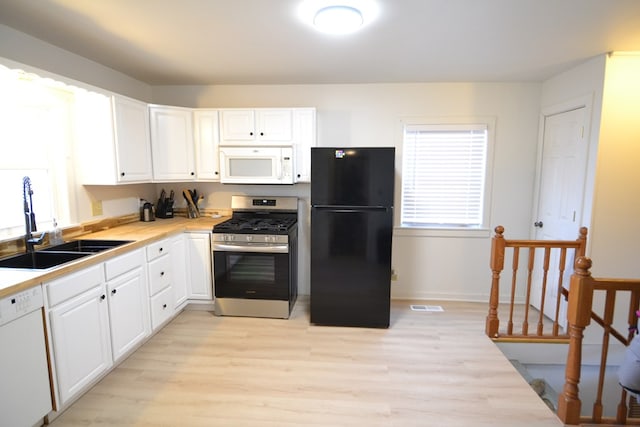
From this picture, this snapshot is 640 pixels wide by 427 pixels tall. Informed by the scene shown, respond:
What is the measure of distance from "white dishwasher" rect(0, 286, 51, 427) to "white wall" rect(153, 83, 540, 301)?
2311mm

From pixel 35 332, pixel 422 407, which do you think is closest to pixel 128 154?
pixel 35 332

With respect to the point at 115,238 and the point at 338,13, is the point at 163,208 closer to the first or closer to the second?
the point at 115,238

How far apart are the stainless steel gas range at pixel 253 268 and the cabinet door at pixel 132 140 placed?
2.97 ft

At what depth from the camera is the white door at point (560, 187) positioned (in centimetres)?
294

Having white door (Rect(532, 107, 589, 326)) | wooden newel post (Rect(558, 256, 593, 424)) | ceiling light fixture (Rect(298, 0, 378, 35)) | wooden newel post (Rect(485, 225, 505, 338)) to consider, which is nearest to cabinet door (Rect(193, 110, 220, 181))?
ceiling light fixture (Rect(298, 0, 378, 35))

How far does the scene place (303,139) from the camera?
3457 mm

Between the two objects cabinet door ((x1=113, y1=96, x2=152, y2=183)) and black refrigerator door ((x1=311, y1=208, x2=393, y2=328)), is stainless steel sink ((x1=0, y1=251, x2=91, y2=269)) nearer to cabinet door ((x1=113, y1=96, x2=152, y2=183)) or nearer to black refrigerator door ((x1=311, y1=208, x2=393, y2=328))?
cabinet door ((x1=113, y1=96, x2=152, y2=183))

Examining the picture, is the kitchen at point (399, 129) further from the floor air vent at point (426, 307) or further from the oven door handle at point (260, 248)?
the oven door handle at point (260, 248)

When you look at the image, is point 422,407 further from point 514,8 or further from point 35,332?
point 514,8

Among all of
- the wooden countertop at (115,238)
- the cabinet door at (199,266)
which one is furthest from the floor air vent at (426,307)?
the wooden countertop at (115,238)

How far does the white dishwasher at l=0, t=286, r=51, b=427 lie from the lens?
63.7 inches

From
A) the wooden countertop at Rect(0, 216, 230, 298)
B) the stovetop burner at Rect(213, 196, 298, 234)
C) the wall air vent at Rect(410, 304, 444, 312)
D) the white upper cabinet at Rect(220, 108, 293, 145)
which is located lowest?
the wall air vent at Rect(410, 304, 444, 312)

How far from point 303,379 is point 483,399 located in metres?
1.21

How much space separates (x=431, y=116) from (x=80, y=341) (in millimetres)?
3630
